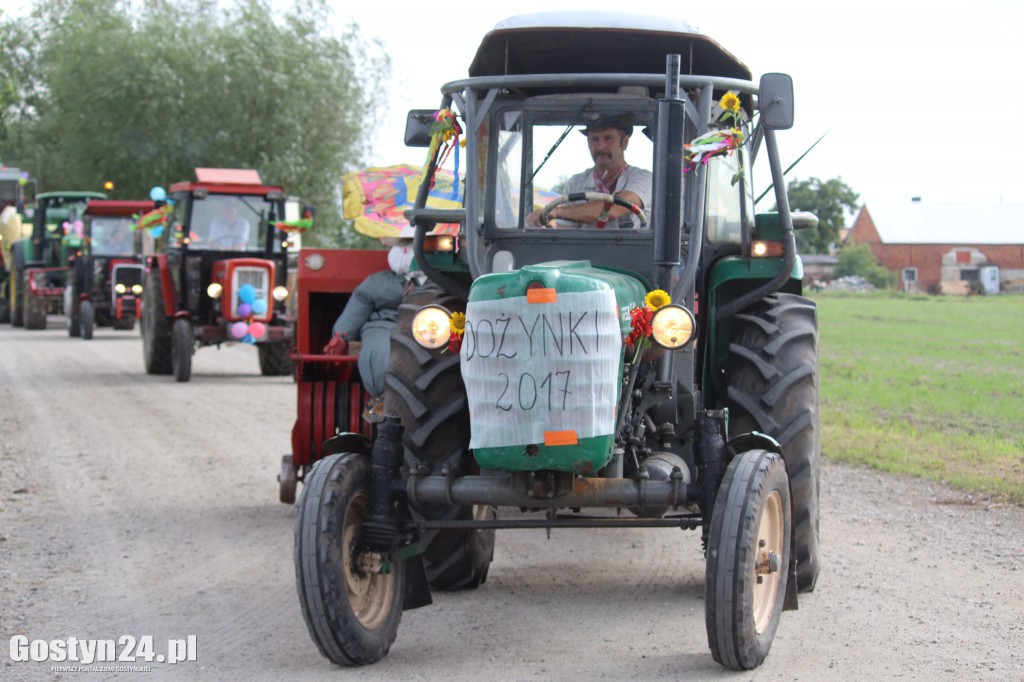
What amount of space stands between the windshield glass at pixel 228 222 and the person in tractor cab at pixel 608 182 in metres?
12.7

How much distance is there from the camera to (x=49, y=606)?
22.3 ft

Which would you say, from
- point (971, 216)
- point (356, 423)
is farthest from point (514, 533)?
point (971, 216)

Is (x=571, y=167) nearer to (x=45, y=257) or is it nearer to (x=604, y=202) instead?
(x=604, y=202)

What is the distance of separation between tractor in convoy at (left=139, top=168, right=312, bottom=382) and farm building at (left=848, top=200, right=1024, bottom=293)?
1667cm

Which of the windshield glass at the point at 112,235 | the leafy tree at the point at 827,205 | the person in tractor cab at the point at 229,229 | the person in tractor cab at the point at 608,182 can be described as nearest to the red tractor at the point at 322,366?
the person in tractor cab at the point at 608,182

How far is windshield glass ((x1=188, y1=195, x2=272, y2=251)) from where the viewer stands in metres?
18.7

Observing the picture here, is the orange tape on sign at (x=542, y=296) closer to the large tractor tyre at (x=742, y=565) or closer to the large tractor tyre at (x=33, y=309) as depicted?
the large tractor tyre at (x=742, y=565)

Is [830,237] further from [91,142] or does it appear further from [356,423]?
[356,423]

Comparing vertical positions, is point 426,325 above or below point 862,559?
above

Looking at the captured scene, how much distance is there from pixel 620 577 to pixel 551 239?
1.92 m

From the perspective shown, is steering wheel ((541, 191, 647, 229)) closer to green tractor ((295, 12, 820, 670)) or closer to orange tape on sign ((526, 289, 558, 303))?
green tractor ((295, 12, 820, 670))

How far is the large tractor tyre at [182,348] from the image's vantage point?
17719 mm

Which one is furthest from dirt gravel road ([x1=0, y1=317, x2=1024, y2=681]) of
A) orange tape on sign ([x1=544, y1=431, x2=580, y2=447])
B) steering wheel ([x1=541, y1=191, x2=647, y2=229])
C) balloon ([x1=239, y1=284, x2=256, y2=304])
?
balloon ([x1=239, y1=284, x2=256, y2=304])

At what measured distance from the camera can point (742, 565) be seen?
5270mm
